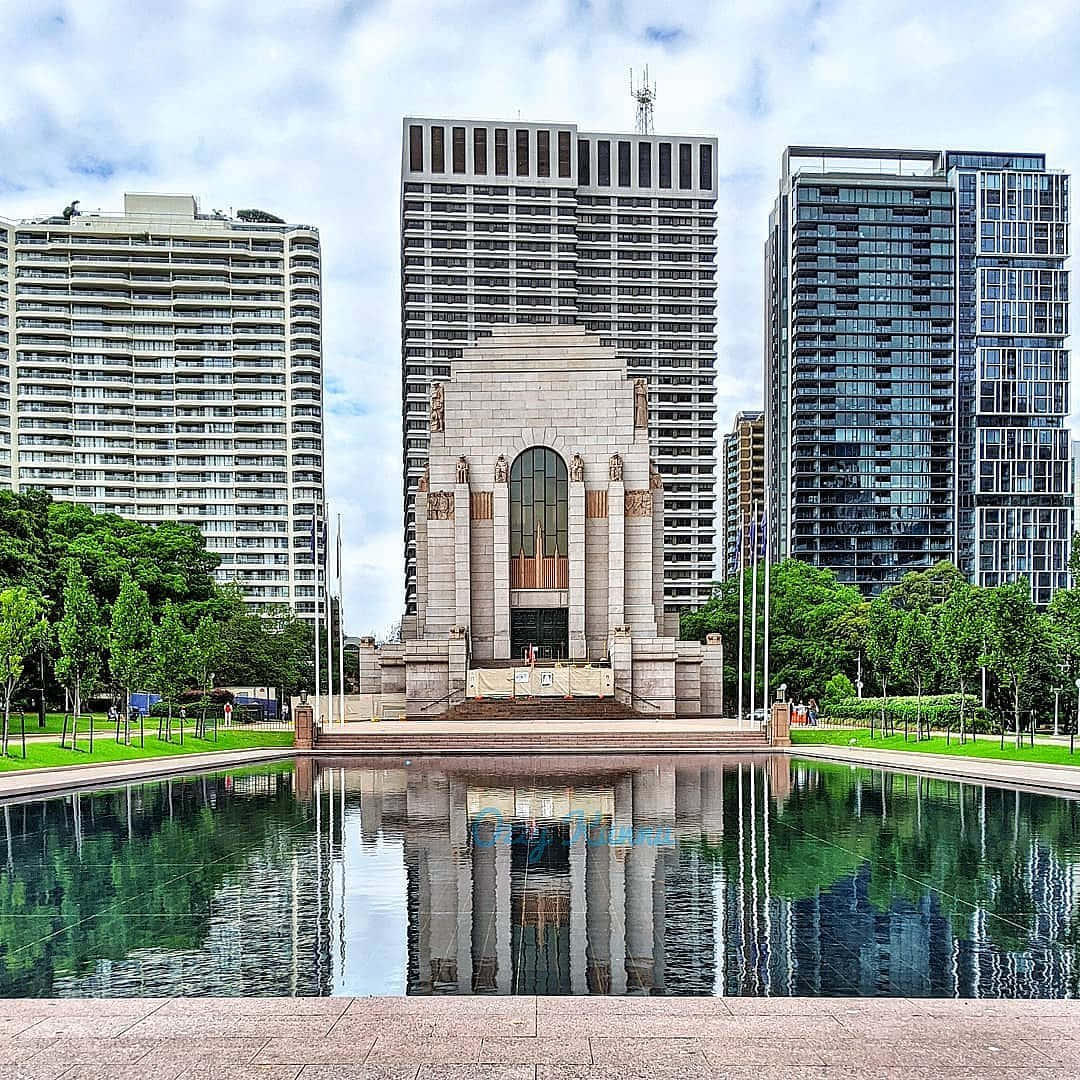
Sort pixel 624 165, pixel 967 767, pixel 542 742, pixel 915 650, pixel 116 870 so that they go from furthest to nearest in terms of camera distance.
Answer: pixel 624 165 → pixel 915 650 → pixel 542 742 → pixel 967 767 → pixel 116 870

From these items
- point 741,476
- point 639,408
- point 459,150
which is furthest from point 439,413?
point 741,476

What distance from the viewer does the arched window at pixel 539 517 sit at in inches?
2603

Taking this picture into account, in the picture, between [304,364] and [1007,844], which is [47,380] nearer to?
[304,364]

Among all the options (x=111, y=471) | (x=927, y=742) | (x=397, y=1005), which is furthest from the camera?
(x=111, y=471)

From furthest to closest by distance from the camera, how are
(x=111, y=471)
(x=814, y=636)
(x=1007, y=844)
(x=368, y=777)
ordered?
(x=111, y=471), (x=814, y=636), (x=368, y=777), (x=1007, y=844)

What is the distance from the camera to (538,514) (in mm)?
66125

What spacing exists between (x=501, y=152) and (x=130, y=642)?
9959cm

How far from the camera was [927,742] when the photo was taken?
43438 mm

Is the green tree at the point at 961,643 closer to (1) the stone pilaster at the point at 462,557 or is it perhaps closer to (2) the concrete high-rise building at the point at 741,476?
(1) the stone pilaster at the point at 462,557

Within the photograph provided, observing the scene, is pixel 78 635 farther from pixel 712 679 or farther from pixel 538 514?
pixel 712 679

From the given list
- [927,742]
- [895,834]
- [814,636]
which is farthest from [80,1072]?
[814,636]

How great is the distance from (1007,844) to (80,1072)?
52.7ft

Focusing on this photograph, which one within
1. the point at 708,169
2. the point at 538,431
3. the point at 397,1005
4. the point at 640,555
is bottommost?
the point at 397,1005

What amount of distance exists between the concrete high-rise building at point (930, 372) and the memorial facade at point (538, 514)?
272ft
